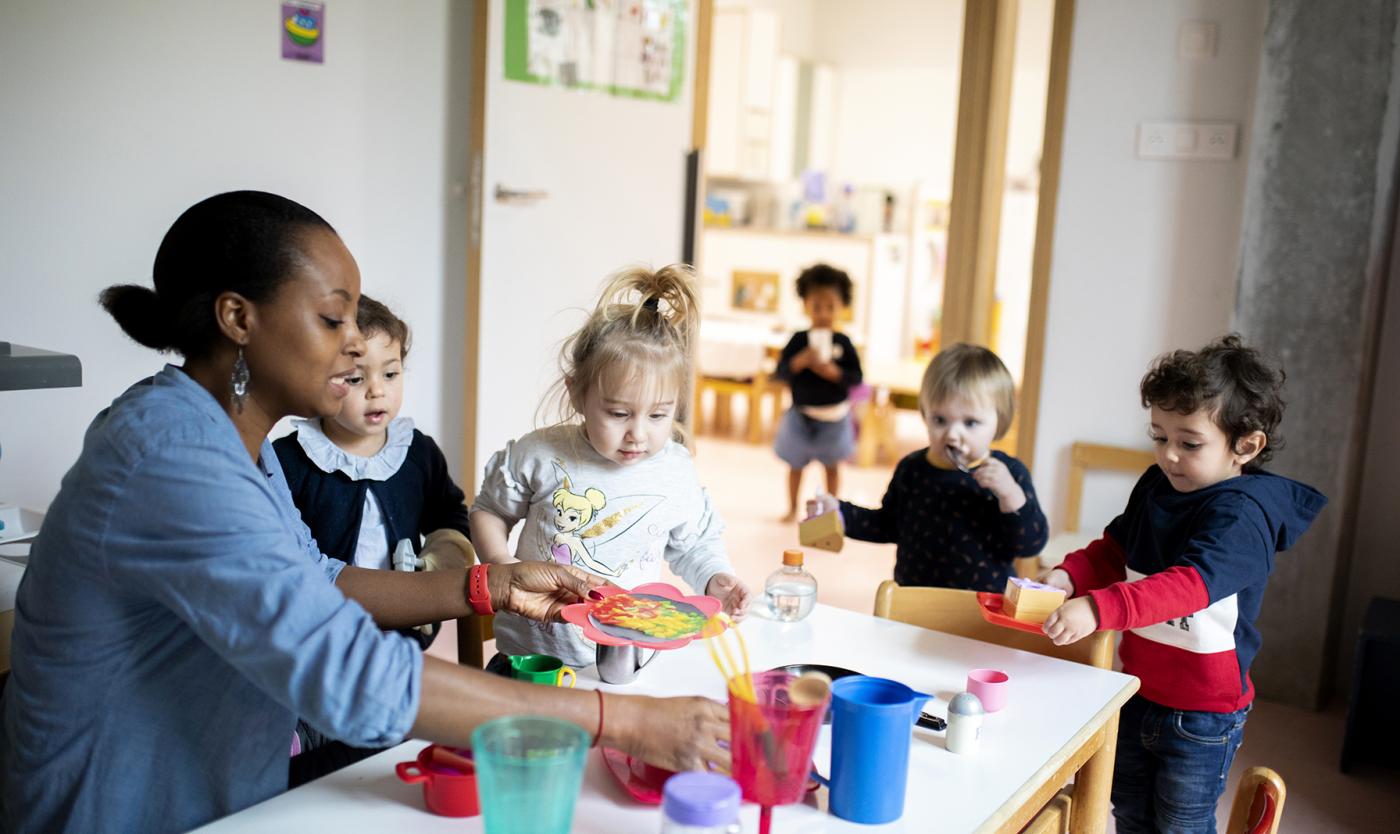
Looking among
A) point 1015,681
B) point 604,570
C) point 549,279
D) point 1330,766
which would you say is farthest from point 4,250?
point 1330,766

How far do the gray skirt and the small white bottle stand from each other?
355cm

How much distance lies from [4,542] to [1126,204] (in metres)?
2.81

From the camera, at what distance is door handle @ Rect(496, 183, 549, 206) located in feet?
11.9

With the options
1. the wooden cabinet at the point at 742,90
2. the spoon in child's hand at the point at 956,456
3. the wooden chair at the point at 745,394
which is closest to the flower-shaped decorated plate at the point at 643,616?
the spoon in child's hand at the point at 956,456

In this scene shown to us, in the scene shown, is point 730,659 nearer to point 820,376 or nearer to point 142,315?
point 142,315

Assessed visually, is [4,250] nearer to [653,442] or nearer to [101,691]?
[653,442]

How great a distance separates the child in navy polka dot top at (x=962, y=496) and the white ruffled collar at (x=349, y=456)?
0.76 meters

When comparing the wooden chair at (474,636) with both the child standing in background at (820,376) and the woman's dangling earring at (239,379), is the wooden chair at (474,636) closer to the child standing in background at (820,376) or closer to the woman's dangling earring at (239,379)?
the woman's dangling earring at (239,379)

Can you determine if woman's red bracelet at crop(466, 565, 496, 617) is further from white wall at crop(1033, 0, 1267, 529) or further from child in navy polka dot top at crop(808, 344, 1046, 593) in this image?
white wall at crop(1033, 0, 1267, 529)

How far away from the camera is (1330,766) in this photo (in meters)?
2.87

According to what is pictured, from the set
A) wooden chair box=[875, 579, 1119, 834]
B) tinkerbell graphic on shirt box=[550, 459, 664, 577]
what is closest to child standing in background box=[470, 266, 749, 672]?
tinkerbell graphic on shirt box=[550, 459, 664, 577]

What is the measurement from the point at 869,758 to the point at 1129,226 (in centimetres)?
260

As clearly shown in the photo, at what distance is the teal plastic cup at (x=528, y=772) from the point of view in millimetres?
971

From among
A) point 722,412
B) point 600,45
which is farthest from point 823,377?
point 722,412
